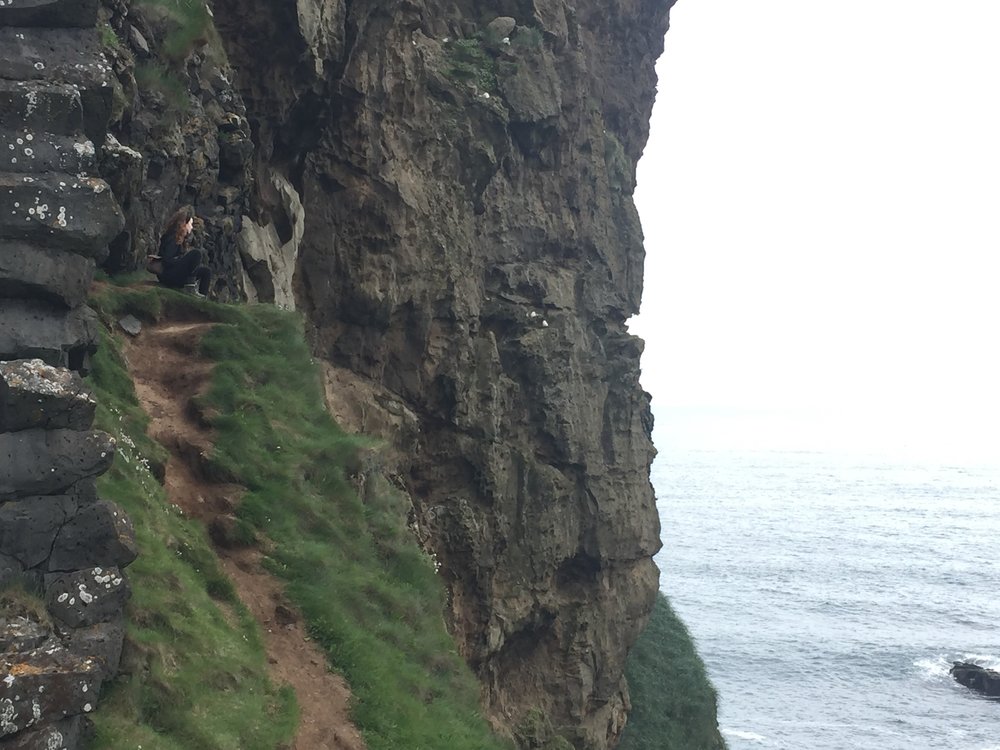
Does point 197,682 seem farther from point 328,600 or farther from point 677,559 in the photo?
point 677,559

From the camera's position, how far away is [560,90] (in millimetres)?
35438

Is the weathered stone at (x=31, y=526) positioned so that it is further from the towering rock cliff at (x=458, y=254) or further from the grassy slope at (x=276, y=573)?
the towering rock cliff at (x=458, y=254)

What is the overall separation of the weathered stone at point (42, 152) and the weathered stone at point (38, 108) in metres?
0.03

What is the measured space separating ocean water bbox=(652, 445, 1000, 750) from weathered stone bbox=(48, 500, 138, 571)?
59458mm

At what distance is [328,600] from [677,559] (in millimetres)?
104403

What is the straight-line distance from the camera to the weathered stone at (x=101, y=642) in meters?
8.91

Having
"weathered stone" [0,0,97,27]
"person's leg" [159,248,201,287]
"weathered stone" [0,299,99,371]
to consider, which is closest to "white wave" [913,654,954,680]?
"person's leg" [159,248,201,287]

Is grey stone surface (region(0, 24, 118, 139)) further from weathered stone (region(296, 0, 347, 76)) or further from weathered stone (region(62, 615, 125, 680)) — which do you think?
weathered stone (region(296, 0, 347, 76))

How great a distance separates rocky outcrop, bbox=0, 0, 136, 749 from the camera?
27.8ft

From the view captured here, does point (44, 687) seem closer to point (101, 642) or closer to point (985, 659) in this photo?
point (101, 642)

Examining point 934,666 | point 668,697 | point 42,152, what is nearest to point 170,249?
point 42,152

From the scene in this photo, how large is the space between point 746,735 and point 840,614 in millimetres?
32541

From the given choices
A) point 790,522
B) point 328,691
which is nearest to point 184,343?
point 328,691

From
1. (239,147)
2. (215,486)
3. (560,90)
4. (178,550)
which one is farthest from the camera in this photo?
(560,90)
